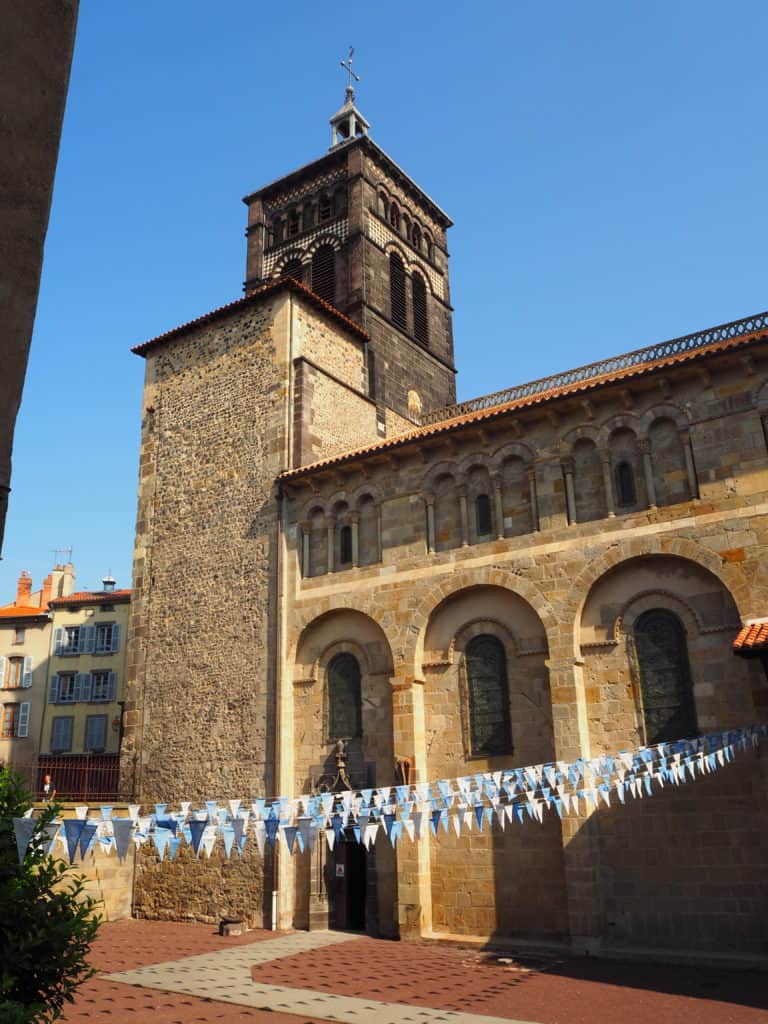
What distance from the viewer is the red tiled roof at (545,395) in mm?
16609

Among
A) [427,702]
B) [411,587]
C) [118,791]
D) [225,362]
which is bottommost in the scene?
[118,791]

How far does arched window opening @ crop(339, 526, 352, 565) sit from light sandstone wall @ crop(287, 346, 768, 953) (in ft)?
3.59

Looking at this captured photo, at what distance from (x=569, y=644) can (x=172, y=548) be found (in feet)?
40.3

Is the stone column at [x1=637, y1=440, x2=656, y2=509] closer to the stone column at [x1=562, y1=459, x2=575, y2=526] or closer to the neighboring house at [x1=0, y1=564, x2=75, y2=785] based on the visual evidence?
the stone column at [x1=562, y1=459, x2=575, y2=526]

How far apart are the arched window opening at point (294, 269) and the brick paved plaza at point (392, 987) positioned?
2247 cm

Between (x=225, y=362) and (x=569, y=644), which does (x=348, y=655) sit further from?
(x=225, y=362)

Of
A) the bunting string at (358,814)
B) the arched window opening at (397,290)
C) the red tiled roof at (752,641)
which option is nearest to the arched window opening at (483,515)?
the bunting string at (358,814)

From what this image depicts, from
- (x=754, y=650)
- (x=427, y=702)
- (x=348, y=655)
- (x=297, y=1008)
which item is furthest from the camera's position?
(x=348, y=655)

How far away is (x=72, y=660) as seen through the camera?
36188 millimetres

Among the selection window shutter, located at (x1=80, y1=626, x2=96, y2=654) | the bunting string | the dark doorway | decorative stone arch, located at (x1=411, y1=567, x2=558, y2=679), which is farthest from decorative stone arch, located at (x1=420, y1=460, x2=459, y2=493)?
window shutter, located at (x1=80, y1=626, x2=96, y2=654)

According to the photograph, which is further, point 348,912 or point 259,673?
point 259,673

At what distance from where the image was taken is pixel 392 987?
1351 cm

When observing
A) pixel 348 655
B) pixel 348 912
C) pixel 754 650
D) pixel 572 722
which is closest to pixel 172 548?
pixel 348 655

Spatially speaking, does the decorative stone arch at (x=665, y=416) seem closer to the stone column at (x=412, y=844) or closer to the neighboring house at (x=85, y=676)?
the stone column at (x=412, y=844)
